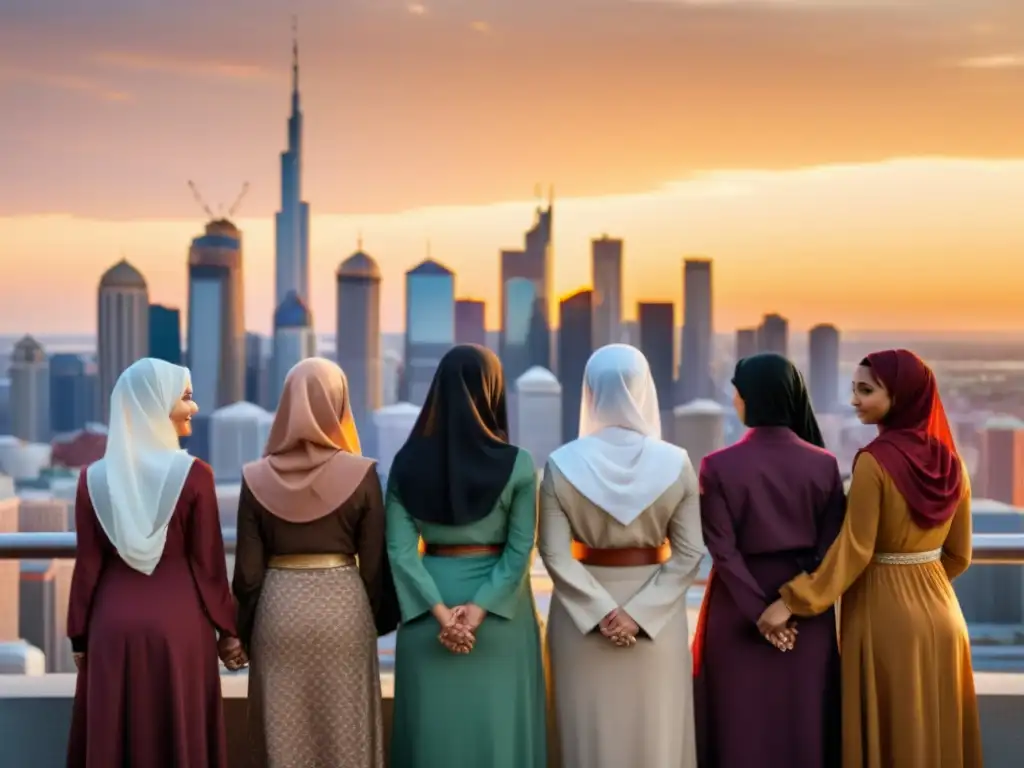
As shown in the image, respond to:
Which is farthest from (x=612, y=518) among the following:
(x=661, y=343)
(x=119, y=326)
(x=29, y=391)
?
(x=29, y=391)

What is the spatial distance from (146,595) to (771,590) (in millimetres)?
1180

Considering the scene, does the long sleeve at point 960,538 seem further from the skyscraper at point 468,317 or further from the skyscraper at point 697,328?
the skyscraper at point 468,317

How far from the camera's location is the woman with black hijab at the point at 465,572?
88.9 inches

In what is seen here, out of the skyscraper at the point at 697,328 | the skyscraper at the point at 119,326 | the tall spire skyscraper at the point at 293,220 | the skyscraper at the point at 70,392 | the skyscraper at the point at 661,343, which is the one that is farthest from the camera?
the skyscraper at the point at 119,326

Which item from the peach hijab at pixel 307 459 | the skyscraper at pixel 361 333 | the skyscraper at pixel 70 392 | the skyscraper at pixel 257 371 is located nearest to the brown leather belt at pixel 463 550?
the peach hijab at pixel 307 459

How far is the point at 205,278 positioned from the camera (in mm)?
47594

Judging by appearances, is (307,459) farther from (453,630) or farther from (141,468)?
(453,630)

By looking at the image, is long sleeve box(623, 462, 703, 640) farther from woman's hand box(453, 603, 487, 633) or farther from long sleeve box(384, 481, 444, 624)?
long sleeve box(384, 481, 444, 624)

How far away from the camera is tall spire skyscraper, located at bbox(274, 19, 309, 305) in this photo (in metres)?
43.4

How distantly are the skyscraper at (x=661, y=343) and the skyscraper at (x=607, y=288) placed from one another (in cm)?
98

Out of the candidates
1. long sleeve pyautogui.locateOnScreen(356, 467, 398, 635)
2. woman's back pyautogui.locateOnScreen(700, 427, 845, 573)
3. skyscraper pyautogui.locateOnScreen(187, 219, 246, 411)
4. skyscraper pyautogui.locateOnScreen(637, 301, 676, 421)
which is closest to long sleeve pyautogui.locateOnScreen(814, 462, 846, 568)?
woman's back pyautogui.locateOnScreen(700, 427, 845, 573)

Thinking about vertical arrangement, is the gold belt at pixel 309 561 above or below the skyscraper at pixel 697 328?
below

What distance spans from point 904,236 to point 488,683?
165ft

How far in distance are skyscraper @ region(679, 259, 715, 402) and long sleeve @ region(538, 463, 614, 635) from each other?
137ft
